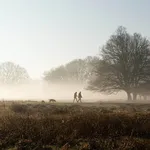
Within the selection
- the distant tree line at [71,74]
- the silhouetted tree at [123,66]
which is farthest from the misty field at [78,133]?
the distant tree line at [71,74]

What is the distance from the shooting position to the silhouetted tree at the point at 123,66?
161 ft

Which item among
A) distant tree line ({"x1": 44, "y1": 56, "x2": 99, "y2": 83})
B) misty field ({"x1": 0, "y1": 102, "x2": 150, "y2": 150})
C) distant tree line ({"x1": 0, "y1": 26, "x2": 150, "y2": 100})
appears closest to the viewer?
misty field ({"x1": 0, "y1": 102, "x2": 150, "y2": 150})

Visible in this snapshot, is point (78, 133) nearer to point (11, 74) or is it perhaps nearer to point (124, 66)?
point (124, 66)

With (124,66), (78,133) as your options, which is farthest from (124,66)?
(78,133)

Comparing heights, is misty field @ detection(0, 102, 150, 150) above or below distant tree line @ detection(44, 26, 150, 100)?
below

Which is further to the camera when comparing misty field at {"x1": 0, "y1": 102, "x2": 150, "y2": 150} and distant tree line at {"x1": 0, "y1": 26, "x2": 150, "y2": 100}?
distant tree line at {"x1": 0, "y1": 26, "x2": 150, "y2": 100}

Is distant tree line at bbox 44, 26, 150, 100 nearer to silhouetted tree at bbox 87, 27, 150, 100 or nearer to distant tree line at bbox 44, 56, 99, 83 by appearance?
silhouetted tree at bbox 87, 27, 150, 100

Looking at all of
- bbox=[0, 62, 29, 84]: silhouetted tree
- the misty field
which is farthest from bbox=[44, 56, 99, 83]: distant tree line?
the misty field

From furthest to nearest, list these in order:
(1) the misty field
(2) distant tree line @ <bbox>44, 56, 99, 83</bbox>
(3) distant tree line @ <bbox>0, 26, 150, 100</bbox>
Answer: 1. (2) distant tree line @ <bbox>44, 56, 99, 83</bbox>
2. (3) distant tree line @ <bbox>0, 26, 150, 100</bbox>
3. (1) the misty field

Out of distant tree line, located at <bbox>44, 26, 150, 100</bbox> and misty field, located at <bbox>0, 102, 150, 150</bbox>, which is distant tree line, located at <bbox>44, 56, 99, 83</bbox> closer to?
distant tree line, located at <bbox>44, 26, 150, 100</bbox>

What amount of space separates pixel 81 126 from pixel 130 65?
39.3 m

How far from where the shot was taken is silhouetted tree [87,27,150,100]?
A: 1927 inches

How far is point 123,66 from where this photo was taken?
4922 centimetres

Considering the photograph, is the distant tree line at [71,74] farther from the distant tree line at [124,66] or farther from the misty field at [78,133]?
the misty field at [78,133]
